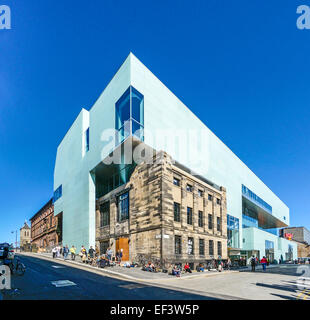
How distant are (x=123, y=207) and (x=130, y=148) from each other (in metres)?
6.96

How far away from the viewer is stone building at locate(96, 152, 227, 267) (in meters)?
24.9

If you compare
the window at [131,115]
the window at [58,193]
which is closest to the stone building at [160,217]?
the window at [131,115]

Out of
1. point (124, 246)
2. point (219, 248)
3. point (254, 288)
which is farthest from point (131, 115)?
point (219, 248)

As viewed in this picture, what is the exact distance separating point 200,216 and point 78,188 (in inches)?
646

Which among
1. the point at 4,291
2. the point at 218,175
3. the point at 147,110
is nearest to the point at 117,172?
the point at 147,110

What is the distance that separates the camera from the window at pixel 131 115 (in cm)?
2616

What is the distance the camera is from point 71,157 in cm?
4084

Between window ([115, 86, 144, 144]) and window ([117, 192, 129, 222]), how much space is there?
6341 mm

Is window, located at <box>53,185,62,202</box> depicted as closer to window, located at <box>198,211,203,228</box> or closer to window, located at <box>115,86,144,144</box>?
window, located at <box>115,86,144,144</box>

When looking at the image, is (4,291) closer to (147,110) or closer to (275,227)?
(147,110)

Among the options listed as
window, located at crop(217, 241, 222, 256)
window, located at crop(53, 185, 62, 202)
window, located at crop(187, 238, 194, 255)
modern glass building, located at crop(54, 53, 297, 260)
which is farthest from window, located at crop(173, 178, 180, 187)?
window, located at crop(53, 185, 62, 202)

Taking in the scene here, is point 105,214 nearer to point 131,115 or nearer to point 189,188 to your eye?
point 189,188

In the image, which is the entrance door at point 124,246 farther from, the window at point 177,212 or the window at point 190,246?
the window at point 190,246
